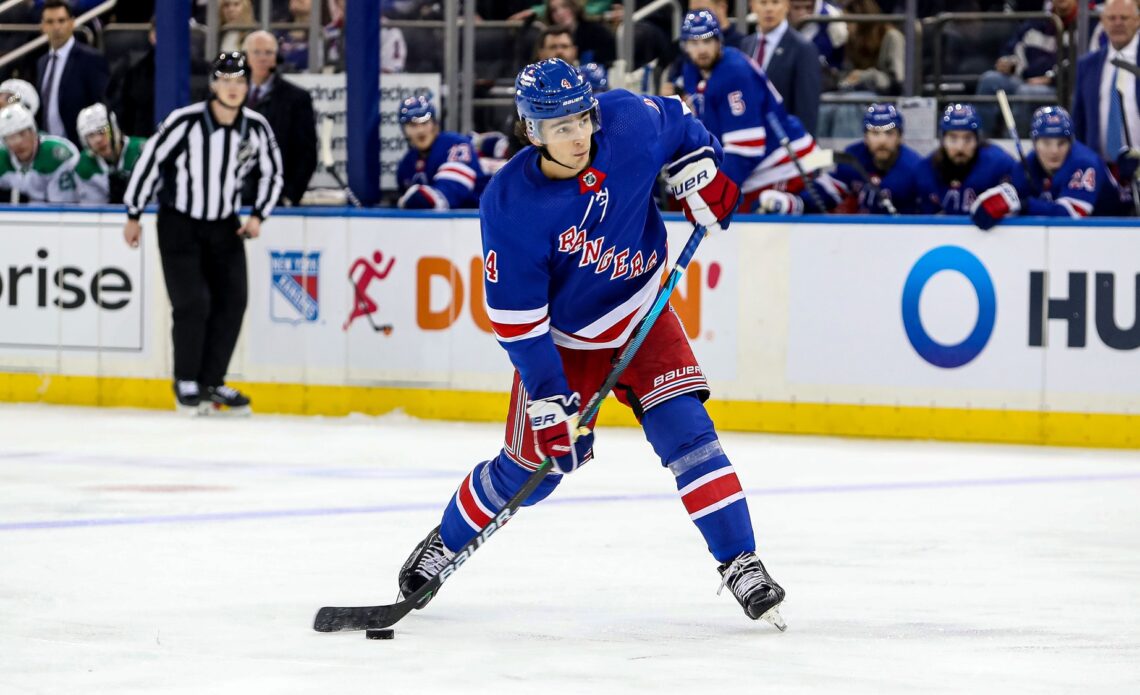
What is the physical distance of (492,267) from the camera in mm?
4109

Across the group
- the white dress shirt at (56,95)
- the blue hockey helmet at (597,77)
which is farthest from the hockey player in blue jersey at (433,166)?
the white dress shirt at (56,95)

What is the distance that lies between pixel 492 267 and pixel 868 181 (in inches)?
201

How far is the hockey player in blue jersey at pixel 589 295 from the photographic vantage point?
4.07 meters

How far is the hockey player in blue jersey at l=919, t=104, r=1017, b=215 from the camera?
8695mm

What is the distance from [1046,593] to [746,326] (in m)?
4.18

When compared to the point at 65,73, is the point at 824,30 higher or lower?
higher

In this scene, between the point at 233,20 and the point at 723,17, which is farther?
the point at 233,20

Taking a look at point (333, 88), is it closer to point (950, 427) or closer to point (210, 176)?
point (210, 176)

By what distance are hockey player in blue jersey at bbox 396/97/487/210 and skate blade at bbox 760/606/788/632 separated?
541cm

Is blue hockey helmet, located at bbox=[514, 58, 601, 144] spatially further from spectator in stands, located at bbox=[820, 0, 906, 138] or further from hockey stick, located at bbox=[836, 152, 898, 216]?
spectator in stands, located at bbox=[820, 0, 906, 138]

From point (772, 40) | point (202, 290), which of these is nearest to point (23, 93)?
point (202, 290)

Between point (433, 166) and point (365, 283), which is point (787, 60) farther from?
point (365, 283)

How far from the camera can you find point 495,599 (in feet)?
15.0

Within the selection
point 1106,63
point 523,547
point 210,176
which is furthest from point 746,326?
point 523,547
